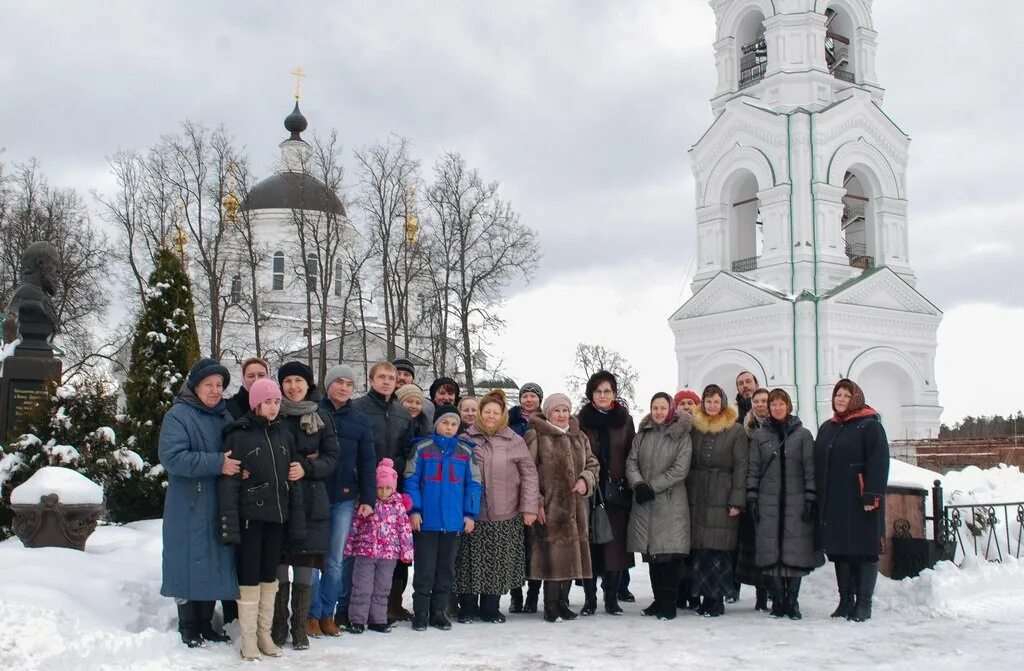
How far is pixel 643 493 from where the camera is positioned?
22.1 feet

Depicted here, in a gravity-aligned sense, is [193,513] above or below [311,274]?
below

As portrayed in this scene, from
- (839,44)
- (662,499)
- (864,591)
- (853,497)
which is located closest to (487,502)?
(662,499)

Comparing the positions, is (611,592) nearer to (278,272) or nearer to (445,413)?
(445,413)

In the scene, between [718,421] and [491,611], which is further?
[718,421]

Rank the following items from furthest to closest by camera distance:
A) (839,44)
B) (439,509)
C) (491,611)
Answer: (839,44)
(491,611)
(439,509)

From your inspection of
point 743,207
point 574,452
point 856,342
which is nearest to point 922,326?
point 856,342

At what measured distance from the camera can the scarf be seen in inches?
217

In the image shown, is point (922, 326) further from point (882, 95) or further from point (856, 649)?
point (856, 649)

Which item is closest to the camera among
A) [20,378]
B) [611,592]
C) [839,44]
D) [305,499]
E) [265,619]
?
[265,619]

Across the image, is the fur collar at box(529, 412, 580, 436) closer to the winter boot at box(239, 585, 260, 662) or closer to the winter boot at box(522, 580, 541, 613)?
the winter boot at box(522, 580, 541, 613)

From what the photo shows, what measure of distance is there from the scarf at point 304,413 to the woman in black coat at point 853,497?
3.51 m

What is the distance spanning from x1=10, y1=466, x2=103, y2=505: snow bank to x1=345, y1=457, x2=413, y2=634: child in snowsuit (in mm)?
1872

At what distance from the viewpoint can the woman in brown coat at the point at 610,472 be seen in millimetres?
→ 6922

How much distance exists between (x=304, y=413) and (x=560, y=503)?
200cm
